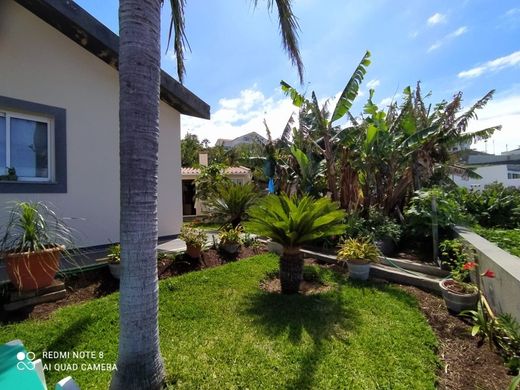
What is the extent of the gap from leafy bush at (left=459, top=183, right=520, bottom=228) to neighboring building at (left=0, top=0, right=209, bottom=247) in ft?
32.2

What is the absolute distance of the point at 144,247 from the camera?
2.42 meters

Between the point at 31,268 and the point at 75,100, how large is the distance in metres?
4.10

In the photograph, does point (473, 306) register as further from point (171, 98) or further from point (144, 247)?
point (171, 98)

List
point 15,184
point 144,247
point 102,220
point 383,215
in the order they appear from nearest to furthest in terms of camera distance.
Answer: point 144,247, point 15,184, point 102,220, point 383,215

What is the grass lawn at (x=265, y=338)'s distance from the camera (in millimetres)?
2941

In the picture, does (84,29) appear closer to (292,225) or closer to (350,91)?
(292,225)

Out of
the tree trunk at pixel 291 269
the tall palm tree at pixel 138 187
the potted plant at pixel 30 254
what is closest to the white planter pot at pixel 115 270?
the potted plant at pixel 30 254

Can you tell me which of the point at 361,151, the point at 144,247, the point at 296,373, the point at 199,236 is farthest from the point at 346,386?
the point at 361,151

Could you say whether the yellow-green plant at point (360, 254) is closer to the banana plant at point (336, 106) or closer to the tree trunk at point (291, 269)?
the tree trunk at point (291, 269)

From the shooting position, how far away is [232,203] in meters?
9.05

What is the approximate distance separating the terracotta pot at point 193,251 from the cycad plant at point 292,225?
1672mm

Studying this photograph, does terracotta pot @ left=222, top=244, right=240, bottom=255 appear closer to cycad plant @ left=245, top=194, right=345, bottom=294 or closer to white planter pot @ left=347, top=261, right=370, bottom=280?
cycad plant @ left=245, top=194, right=345, bottom=294

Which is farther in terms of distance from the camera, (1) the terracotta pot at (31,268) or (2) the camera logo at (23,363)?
(1) the terracotta pot at (31,268)

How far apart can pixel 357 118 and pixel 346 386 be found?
13.3 meters
